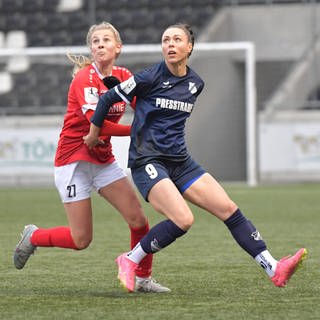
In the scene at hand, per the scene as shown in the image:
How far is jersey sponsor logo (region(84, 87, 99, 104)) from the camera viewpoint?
6121 millimetres

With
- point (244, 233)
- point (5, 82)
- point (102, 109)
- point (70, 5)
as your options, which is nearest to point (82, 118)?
point (102, 109)

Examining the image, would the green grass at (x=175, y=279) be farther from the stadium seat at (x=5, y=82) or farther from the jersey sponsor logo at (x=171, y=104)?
the stadium seat at (x=5, y=82)

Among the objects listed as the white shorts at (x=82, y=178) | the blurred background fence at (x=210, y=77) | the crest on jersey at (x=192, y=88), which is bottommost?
the blurred background fence at (x=210, y=77)

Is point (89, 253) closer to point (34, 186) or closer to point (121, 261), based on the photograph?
point (121, 261)

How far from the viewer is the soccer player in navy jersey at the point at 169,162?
586 cm

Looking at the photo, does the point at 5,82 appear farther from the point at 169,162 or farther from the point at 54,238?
the point at 169,162

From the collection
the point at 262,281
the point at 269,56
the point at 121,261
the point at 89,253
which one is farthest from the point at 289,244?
the point at 269,56

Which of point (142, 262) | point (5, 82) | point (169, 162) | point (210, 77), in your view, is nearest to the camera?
point (169, 162)

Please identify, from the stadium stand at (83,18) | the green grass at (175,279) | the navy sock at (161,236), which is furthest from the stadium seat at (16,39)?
the navy sock at (161,236)

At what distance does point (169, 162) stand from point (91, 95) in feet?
2.07

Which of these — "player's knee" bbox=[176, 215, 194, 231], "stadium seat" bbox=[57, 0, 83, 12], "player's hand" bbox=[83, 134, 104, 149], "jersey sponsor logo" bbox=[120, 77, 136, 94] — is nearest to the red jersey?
"player's hand" bbox=[83, 134, 104, 149]

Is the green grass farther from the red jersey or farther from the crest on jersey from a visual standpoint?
the crest on jersey

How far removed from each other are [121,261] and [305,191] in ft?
36.5

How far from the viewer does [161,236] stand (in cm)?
591
